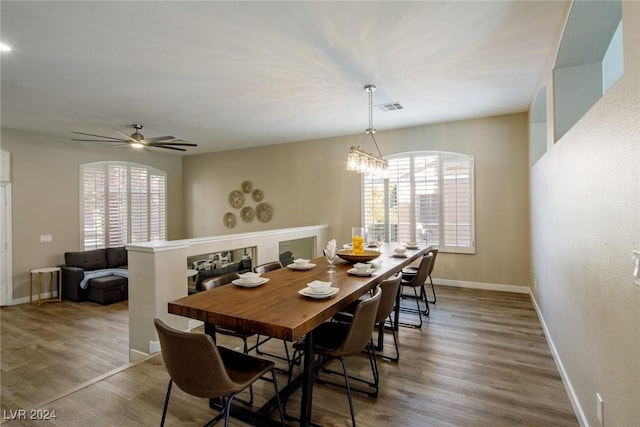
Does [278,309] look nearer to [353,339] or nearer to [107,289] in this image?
[353,339]

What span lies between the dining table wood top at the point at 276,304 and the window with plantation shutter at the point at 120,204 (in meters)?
5.69

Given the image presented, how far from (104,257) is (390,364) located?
19.7 ft

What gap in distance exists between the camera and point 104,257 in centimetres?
631

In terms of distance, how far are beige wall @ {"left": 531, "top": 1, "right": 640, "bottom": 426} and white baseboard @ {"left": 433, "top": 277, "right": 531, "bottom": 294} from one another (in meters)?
2.57

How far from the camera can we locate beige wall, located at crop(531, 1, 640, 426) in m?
1.28

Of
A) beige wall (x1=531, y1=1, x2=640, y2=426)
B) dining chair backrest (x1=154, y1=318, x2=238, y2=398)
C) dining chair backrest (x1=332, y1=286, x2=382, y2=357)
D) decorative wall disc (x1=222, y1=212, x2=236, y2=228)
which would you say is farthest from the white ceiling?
decorative wall disc (x1=222, y1=212, x2=236, y2=228)

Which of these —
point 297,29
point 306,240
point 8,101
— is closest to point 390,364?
point 297,29

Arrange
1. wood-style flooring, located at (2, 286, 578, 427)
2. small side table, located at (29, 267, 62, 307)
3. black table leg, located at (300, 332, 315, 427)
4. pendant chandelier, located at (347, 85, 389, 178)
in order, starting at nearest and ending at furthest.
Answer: black table leg, located at (300, 332, 315, 427) < wood-style flooring, located at (2, 286, 578, 427) < pendant chandelier, located at (347, 85, 389, 178) < small side table, located at (29, 267, 62, 307)

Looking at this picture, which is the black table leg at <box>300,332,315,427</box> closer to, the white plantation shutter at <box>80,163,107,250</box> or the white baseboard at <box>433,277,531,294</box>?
the white baseboard at <box>433,277,531,294</box>

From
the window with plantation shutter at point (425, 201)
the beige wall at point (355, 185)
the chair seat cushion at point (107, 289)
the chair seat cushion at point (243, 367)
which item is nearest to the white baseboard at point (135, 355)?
the chair seat cushion at point (243, 367)

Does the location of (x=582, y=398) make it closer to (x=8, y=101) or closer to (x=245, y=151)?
(x=8, y=101)

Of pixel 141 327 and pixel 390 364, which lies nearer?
pixel 390 364

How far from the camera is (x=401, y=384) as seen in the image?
253 cm

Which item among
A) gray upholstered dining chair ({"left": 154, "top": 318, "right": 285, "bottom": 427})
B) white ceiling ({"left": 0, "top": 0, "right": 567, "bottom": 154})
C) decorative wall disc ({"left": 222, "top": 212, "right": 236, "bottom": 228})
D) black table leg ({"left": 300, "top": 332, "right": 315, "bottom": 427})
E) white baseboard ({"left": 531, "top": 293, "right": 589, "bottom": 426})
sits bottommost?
white baseboard ({"left": 531, "top": 293, "right": 589, "bottom": 426})
